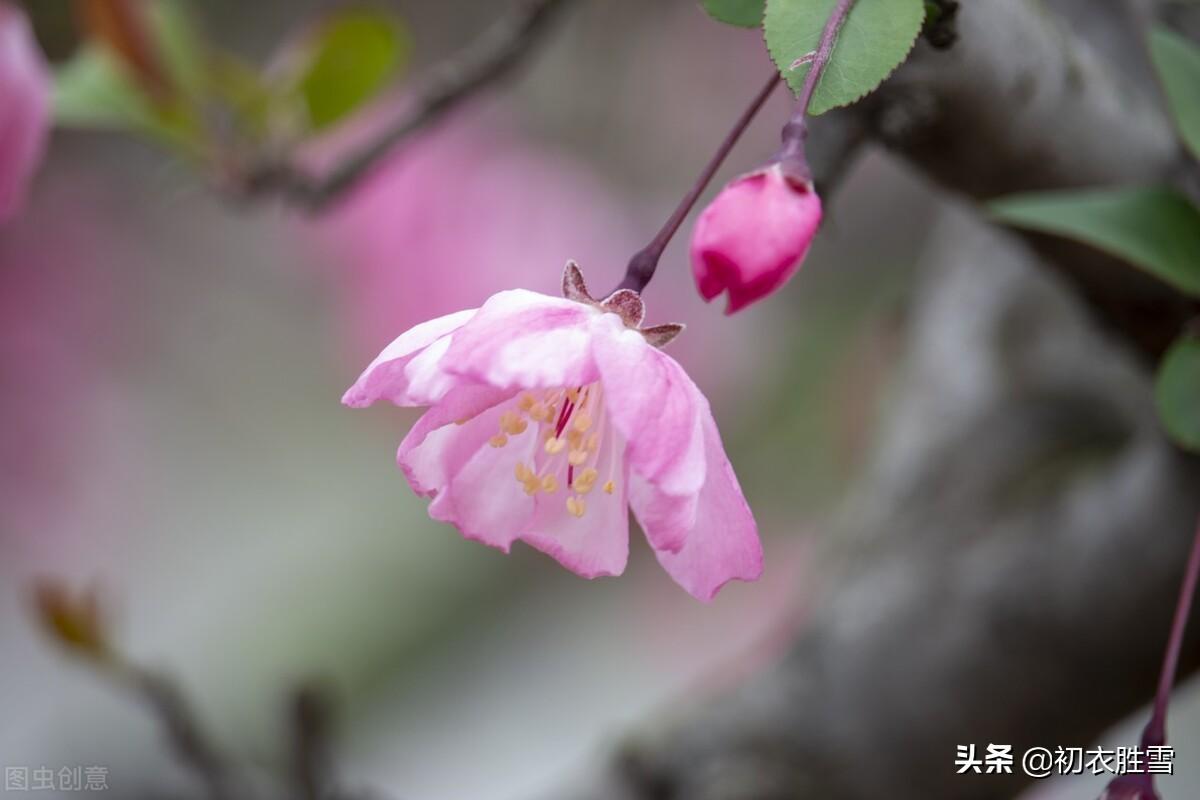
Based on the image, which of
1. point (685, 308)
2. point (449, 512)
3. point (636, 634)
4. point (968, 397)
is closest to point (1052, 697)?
point (968, 397)

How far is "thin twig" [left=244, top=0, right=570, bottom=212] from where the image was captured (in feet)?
1.64

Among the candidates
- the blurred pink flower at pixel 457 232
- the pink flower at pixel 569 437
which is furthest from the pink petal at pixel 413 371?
the blurred pink flower at pixel 457 232

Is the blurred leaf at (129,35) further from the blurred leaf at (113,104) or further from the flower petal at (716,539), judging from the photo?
the flower petal at (716,539)

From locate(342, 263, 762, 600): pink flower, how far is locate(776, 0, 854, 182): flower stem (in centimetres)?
6

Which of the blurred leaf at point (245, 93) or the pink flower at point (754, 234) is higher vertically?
the pink flower at point (754, 234)

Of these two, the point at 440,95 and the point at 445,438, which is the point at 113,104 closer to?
the point at 440,95

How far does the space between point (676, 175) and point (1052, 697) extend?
1.00 m

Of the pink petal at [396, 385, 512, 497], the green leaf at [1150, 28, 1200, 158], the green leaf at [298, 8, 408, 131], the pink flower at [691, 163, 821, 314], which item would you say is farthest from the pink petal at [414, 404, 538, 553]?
the green leaf at [298, 8, 408, 131]

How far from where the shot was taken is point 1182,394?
38 centimetres

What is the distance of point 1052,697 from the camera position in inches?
23.5

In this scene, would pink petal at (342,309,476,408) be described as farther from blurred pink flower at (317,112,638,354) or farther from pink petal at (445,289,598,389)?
blurred pink flower at (317,112,638,354)

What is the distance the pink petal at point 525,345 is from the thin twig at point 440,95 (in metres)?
0.22

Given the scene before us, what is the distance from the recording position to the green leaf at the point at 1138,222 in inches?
14.6

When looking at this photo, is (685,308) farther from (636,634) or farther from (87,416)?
(87,416)
